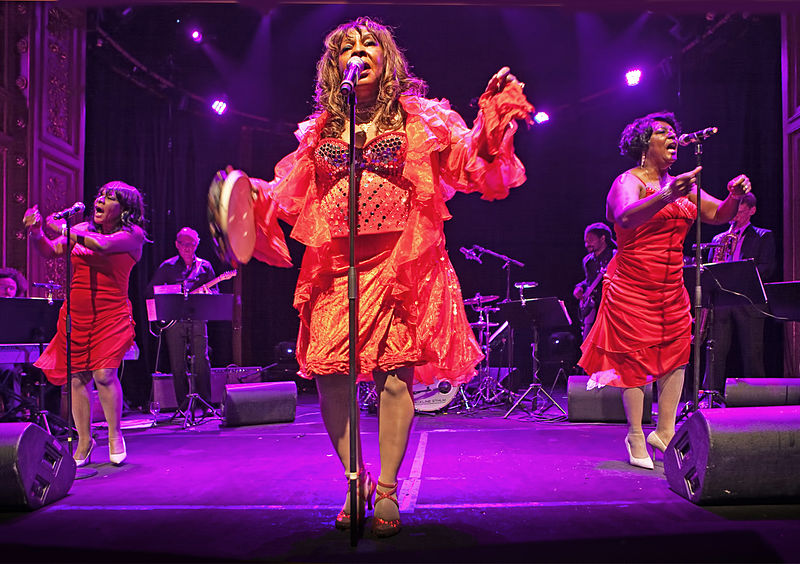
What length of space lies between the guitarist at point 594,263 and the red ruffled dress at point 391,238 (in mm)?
5348

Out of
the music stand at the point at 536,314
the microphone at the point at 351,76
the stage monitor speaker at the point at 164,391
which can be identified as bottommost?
the stage monitor speaker at the point at 164,391

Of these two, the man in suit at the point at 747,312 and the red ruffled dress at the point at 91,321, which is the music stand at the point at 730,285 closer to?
the man in suit at the point at 747,312

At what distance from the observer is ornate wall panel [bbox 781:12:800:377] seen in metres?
7.09

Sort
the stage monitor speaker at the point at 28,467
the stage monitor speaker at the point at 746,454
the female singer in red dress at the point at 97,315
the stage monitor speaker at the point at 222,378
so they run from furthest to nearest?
the stage monitor speaker at the point at 222,378 < the female singer in red dress at the point at 97,315 < the stage monitor speaker at the point at 28,467 < the stage monitor speaker at the point at 746,454

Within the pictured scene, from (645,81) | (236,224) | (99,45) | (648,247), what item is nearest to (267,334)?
(99,45)

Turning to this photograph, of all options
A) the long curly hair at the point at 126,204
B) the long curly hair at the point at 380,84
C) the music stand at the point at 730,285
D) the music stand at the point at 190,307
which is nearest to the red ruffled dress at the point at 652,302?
the music stand at the point at 730,285

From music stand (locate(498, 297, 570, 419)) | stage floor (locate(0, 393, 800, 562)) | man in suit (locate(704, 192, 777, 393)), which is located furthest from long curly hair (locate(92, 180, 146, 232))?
man in suit (locate(704, 192, 777, 393))

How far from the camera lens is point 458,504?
295 centimetres

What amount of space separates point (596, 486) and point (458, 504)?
2.62 feet

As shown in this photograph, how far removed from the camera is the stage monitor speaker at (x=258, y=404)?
19.5ft

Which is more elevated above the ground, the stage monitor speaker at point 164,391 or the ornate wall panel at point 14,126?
the ornate wall panel at point 14,126

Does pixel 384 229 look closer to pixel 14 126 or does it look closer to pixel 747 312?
pixel 747 312

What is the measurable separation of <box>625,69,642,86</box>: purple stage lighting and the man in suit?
2946 millimetres

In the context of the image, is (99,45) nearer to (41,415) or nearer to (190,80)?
(190,80)
